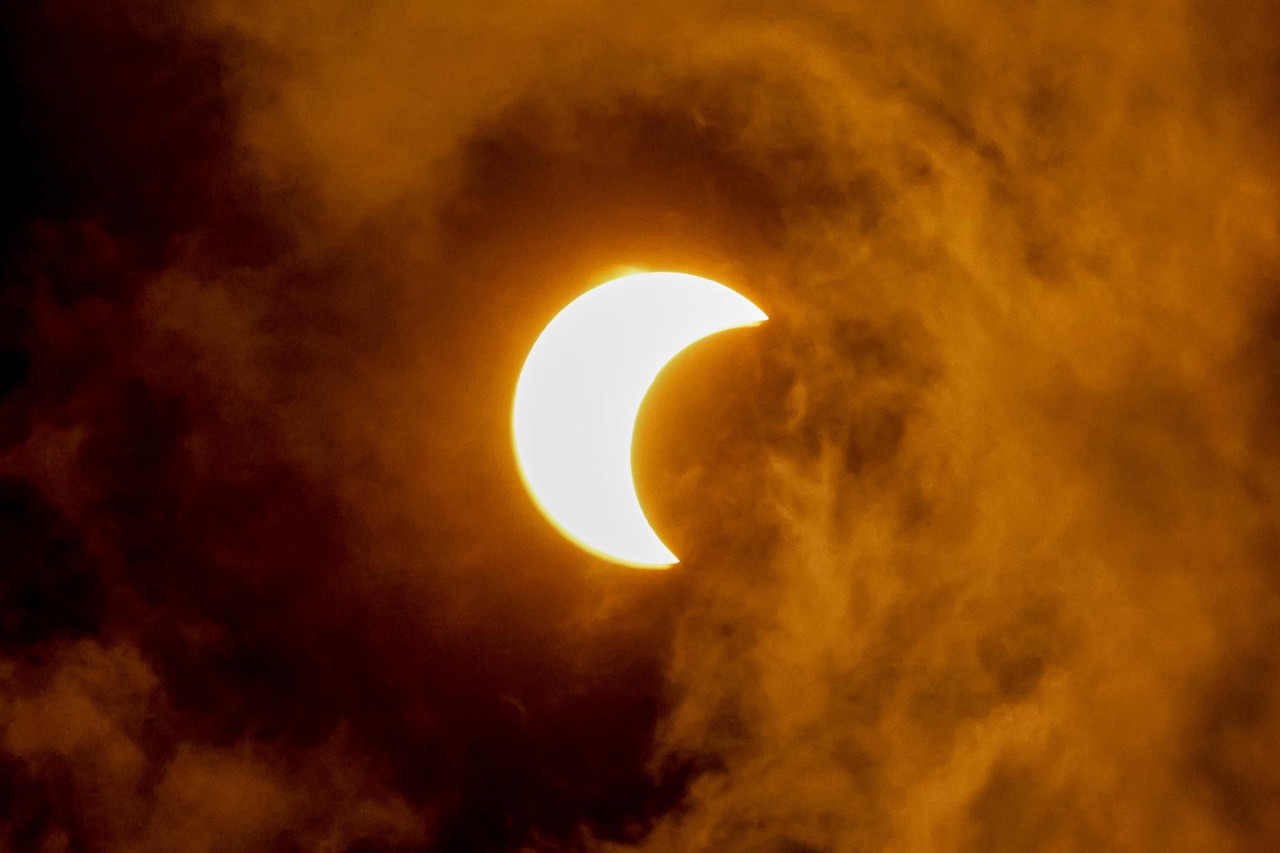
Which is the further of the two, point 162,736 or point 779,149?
point 779,149

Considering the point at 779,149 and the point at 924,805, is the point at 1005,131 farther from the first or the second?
the point at 924,805


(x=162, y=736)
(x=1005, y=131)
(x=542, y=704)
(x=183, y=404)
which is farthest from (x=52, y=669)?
(x=1005, y=131)

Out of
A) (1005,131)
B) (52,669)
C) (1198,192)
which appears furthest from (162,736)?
(1198,192)

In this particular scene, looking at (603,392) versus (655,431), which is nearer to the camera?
(603,392)

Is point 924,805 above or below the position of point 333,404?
below

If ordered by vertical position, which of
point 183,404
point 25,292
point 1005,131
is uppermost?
point 1005,131

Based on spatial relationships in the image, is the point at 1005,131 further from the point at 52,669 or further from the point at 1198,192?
the point at 52,669
